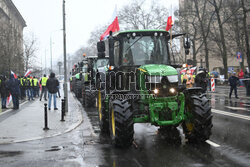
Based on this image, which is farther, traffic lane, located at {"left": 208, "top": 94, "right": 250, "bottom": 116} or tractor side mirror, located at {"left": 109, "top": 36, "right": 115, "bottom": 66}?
traffic lane, located at {"left": 208, "top": 94, "right": 250, "bottom": 116}

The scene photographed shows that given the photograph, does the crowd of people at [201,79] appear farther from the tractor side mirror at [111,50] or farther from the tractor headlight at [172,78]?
the tractor side mirror at [111,50]

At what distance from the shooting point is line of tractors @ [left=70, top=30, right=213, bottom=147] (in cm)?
764

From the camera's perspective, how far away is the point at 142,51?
869 centimetres

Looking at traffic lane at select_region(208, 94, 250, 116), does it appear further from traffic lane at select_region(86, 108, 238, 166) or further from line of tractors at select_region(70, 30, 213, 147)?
traffic lane at select_region(86, 108, 238, 166)

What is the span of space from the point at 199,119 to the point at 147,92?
1.44 m

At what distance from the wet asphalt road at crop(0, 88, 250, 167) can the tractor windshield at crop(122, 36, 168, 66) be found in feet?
7.21

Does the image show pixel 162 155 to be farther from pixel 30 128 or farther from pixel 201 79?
pixel 201 79

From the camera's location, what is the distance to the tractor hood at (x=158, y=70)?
7805 millimetres

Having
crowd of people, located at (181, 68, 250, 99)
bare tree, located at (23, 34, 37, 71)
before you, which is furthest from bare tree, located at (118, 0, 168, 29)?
crowd of people, located at (181, 68, 250, 99)

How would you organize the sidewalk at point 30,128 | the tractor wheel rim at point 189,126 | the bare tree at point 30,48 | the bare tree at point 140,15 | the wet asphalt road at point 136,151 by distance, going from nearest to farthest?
the wet asphalt road at point 136,151
the tractor wheel rim at point 189,126
the sidewalk at point 30,128
the bare tree at point 30,48
the bare tree at point 140,15

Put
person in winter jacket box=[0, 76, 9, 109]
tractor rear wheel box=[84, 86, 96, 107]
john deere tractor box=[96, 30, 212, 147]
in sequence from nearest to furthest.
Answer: john deere tractor box=[96, 30, 212, 147], tractor rear wheel box=[84, 86, 96, 107], person in winter jacket box=[0, 76, 9, 109]

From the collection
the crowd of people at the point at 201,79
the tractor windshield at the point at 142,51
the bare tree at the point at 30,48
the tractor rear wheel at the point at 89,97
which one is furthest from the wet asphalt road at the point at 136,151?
the bare tree at the point at 30,48

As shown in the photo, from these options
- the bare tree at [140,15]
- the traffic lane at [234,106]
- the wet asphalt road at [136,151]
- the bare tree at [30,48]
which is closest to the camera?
the wet asphalt road at [136,151]

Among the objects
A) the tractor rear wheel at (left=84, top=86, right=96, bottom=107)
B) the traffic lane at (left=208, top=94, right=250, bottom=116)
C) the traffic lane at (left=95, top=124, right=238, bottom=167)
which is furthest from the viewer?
the tractor rear wheel at (left=84, top=86, right=96, bottom=107)
